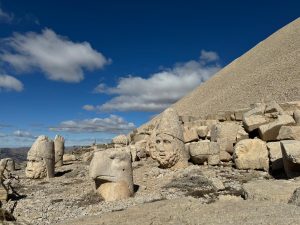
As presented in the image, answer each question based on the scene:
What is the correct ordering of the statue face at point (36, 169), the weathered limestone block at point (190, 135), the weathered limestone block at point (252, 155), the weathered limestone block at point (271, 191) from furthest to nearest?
the weathered limestone block at point (190, 135) → the statue face at point (36, 169) → the weathered limestone block at point (252, 155) → the weathered limestone block at point (271, 191)

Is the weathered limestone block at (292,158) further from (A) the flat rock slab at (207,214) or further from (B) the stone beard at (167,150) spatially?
(B) the stone beard at (167,150)

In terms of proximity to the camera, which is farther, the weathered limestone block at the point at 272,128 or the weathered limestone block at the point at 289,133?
the weathered limestone block at the point at 272,128

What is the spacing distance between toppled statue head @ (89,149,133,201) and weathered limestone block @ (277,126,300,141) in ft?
21.0

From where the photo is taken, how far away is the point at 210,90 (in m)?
58.7

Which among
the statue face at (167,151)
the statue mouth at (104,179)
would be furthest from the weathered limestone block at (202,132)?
the statue mouth at (104,179)

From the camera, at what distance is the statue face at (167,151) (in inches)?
643

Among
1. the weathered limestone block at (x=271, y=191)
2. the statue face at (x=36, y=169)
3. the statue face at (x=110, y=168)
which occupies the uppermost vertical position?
the statue face at (x=36, y=169)

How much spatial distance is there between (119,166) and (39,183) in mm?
6326

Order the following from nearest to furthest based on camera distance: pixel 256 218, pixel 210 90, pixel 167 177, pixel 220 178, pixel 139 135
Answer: pixel 256 218, pixel 220 178, pixel 167 177, pixel 139 135, pixel 210 90

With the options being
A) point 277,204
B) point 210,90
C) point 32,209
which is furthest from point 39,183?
point 210,90

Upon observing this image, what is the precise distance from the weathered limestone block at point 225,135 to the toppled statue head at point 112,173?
19.5 ft

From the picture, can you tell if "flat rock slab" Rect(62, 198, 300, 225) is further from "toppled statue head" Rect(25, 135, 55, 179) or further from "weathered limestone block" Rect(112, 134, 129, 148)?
"weathered limestone block" Rect(112, 134, 129, 148)

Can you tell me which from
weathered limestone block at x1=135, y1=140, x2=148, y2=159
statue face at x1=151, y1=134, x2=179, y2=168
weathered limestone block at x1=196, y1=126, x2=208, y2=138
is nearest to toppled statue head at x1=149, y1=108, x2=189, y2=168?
statue face at x1=151, y1=134, x2=179, y2=168

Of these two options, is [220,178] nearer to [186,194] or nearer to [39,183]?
[186,194]
